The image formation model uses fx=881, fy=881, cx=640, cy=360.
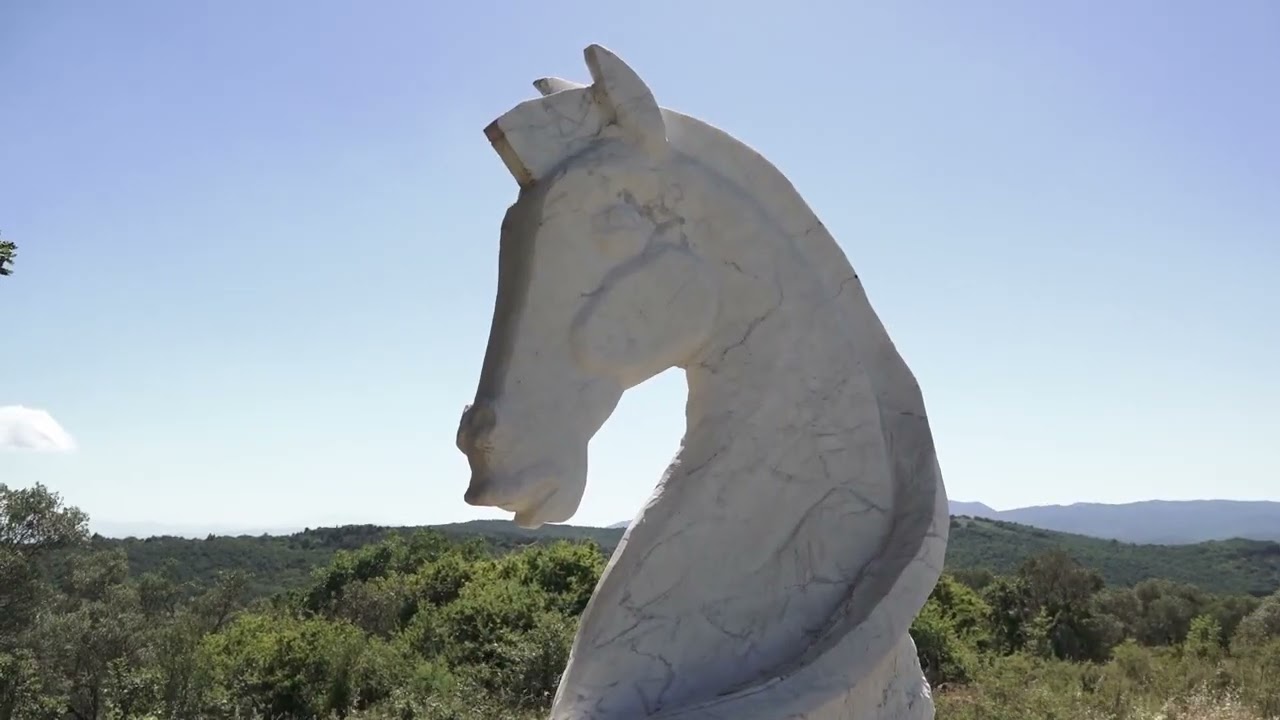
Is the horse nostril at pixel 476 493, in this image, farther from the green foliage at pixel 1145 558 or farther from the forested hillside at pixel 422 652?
the green foliage at pixel 1145 558

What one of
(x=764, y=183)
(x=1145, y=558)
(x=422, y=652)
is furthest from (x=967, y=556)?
(x=764, y=183)

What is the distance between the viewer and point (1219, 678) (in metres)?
12.6

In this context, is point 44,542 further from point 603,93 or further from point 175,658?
point 603,93

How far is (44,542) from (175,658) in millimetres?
6043

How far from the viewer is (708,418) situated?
9.05 feet

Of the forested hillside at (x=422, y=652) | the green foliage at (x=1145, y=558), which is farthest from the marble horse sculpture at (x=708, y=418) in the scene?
the green foliage at (x=1145, y=558)

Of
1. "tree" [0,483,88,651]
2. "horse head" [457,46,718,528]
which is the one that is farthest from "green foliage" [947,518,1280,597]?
"horse head" [457,46,718,528]

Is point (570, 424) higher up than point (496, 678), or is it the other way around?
point (570, 424)

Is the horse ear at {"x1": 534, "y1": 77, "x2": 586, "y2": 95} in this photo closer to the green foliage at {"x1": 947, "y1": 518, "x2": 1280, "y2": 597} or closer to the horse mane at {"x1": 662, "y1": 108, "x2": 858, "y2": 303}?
the horse mane at {"x1": 662, "y1": 108, "x2": 858, "y2": 303}

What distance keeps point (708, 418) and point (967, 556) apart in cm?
5377

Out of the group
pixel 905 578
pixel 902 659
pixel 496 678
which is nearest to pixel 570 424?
pixel 905 578

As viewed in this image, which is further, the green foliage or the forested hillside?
→ the green foliage

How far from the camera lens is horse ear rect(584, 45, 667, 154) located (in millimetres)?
2553

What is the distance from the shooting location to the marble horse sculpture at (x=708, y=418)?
2.43m
